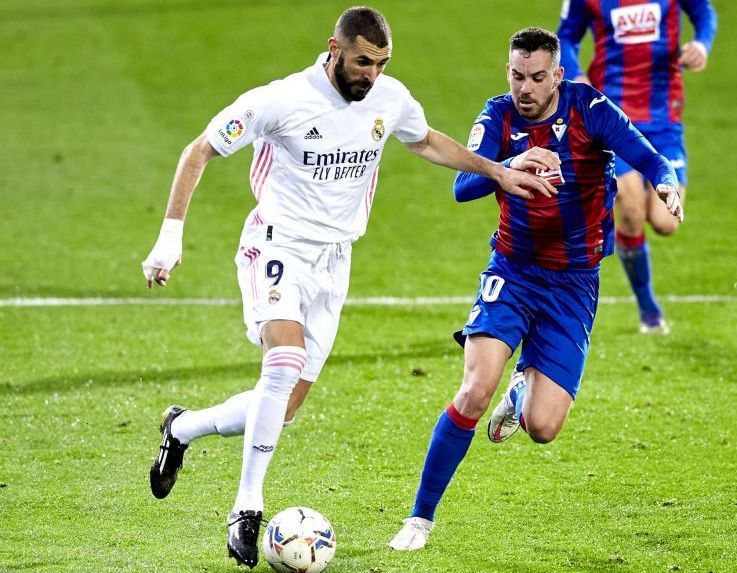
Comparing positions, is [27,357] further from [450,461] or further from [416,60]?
[416,60]

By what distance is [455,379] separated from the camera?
29.2 feet

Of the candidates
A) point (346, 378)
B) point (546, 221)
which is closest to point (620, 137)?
point (546, 221)

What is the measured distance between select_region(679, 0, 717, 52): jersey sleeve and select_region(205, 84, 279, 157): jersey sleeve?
4.94m

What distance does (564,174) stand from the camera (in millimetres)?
6496

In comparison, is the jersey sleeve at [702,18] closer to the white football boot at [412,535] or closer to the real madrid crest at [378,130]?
the real madrid crest at [378,130]

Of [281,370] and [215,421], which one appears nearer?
[281,370]

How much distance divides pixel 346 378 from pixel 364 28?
340 cm

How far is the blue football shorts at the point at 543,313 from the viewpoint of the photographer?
639 cm

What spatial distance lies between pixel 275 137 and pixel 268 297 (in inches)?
28.6

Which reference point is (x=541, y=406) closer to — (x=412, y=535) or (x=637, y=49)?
(x=412, y=535)

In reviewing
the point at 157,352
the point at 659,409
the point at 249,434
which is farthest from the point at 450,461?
the point at 157,352

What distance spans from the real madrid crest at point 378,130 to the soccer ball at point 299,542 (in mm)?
1702

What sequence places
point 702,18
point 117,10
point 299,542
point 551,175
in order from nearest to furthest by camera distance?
point 299,542, point 551,175, point 702,18, point 117,10

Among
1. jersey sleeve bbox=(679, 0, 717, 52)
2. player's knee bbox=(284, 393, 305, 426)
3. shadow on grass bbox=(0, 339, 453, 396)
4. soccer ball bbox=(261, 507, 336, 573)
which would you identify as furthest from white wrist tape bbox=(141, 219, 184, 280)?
jersey sleeve bbox=(679, 0, 717, 52)
